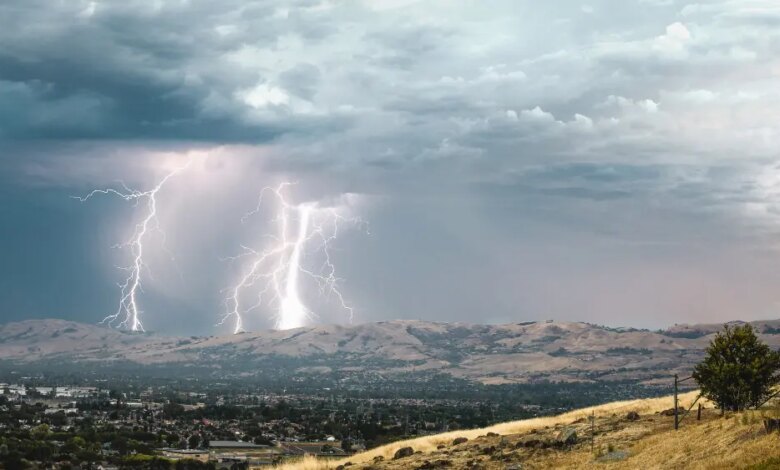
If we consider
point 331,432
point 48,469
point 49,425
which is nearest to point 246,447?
point 331,432

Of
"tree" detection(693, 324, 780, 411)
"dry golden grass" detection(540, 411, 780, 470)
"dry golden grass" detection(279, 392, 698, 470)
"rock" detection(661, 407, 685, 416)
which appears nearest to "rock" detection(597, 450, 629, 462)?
"dry golden grass" detection(540, 411, 780, 470)

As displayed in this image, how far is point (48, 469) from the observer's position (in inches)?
4035

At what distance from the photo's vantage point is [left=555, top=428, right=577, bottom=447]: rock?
3516 cm

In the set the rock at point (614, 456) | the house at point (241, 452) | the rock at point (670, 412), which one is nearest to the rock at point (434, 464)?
the rock at point (614, 456)

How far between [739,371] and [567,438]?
311 inches

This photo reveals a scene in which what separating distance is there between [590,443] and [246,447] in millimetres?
111389

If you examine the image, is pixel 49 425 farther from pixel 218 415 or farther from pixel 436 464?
pixel 436 464

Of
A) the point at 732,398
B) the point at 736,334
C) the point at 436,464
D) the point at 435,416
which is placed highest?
the point at 736,334

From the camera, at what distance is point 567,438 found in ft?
117

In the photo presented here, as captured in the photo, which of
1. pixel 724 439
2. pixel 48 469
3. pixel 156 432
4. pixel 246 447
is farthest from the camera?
pixel 156 432

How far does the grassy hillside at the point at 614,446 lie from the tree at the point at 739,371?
1.07 metres

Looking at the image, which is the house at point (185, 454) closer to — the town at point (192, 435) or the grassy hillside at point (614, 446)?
the town at point (192, 435)

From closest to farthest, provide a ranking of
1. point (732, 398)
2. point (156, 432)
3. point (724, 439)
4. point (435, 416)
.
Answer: point (724, 439) < point (732, 398) < point (156, 432) < point (435, 416)

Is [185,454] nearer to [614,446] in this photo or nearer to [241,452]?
[241,452]
